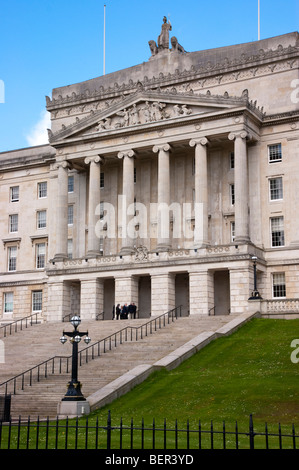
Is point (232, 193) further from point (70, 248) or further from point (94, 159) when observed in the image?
point (70, 248)

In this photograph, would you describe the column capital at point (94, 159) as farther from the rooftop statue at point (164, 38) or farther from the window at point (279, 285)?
the window at point (279, 285)

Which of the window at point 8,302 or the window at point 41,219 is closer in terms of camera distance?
the window at point 41,219

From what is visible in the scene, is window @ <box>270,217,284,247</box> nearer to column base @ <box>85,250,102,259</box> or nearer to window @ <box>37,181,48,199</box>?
column base @ <box>85,250,102,259</box>

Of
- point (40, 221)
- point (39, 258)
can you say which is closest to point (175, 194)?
point (40, 221)

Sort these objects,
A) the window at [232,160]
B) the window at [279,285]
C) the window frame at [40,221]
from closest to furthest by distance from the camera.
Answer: the window at [279,285] → the window at [232,160] → the window frame at [40,221]

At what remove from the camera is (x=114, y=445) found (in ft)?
64.6

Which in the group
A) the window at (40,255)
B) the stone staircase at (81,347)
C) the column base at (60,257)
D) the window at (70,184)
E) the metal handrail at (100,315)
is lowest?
the stone staircase at (81,347)

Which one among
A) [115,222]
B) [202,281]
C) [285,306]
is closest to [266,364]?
[285,306]

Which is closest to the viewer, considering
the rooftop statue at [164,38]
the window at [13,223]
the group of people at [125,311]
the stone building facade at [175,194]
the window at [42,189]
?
the group of people at [125,311]

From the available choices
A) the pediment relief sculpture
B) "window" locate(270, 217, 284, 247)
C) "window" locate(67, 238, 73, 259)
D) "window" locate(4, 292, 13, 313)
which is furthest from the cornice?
"window" locate(4, 292, 13, 313)

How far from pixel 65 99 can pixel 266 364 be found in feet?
151

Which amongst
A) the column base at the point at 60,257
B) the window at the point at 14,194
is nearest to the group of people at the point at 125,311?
the column base at the point at 60,257

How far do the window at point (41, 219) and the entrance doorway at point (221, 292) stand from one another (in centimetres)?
2019

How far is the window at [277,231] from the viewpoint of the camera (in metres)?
59.0
